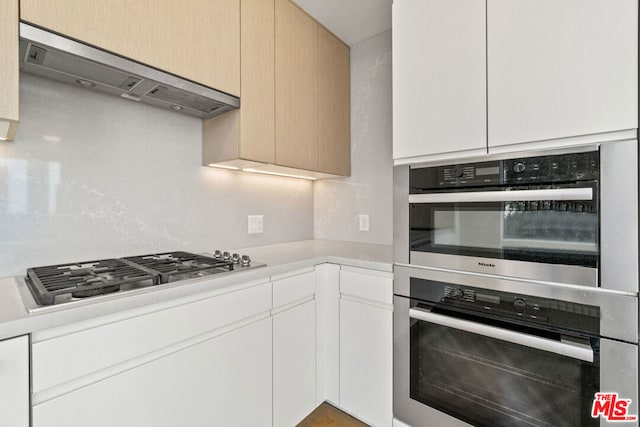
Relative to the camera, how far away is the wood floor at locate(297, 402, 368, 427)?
5.42 ft

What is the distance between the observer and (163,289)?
38.3 inches

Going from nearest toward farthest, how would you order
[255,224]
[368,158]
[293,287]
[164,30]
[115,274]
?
[115,274]
[164,30]
[293,287]
[255,224]
[368,158]

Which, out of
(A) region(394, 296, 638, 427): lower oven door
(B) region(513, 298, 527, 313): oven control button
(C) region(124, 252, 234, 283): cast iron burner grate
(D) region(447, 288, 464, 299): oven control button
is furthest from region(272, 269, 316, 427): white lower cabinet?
(B) region(513, 298, 527, 313): oven control button

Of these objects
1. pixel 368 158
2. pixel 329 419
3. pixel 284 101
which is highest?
pixel 284 101

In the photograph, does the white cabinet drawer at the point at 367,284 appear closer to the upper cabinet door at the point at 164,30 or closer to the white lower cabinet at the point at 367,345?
the white lower cabinet at the point at 367,345

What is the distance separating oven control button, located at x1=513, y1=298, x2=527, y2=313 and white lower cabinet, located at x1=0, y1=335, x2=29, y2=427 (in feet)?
4.82

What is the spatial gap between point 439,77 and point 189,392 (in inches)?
61.1

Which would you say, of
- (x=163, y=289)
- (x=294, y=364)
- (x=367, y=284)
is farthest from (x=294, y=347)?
(x=163, y=289)

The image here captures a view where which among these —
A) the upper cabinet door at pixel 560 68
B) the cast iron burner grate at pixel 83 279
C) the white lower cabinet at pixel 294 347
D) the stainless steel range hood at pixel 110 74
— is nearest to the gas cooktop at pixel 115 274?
the cast iron burner grate at pixel 83 279

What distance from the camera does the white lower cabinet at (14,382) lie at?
2.32 ft

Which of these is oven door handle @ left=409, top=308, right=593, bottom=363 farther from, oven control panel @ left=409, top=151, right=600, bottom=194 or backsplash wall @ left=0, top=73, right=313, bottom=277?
backsplash wall @ left=0, top=73, right=313, bottom=277

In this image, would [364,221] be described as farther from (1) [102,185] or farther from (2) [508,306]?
(1) [102,185]

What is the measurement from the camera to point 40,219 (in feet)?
3.96

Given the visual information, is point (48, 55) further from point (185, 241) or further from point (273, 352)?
point (273, 352)
